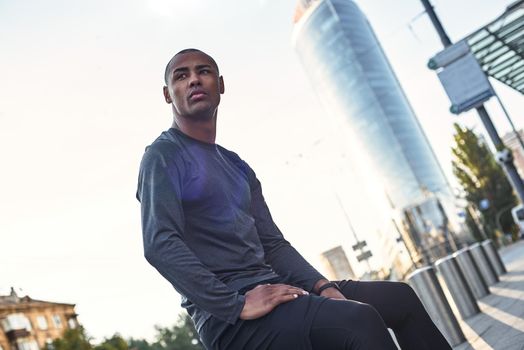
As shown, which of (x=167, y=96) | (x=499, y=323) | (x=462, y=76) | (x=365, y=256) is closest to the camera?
A: (x=167, y=96)

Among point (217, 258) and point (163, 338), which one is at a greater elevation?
point (217, 258)

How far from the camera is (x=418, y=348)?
1.83m

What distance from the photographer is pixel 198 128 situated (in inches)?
76.7

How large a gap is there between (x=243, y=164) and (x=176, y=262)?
775 mm

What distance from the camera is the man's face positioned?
188 centimetres

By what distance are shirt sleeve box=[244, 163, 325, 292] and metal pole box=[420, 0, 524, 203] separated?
8.95 m

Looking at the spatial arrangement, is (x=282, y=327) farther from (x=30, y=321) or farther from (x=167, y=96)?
(x=30, y=321)

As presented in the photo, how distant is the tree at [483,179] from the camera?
37.4 meters

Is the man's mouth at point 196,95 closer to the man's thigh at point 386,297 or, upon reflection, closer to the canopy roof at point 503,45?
the man's thigh at point 386,297

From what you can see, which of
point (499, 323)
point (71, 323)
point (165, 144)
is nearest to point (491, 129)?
point (499, 323)

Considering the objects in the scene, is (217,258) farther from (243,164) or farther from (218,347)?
(243,164)

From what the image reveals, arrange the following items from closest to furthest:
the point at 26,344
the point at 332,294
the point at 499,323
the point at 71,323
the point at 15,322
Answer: the point at 332,294 < the point at 499,323 < the point at 15,322 < the point at 26,344 < the point at 71,323

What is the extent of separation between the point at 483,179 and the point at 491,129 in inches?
1202

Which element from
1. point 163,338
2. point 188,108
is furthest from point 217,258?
point 163,338
